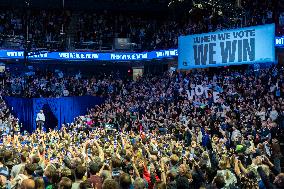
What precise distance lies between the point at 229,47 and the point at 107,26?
13369 millimetres

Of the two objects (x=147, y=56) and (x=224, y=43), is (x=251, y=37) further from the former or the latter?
(x=147, y=56)

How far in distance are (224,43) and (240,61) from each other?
4.24 feet

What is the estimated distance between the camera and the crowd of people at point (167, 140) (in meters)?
6.80

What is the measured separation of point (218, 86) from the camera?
2305 cm

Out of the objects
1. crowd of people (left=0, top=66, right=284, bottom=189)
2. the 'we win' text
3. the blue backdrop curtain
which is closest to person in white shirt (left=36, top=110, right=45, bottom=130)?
the blue backdrop curtain

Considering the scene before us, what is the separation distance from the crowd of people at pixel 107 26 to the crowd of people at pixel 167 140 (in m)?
2.96

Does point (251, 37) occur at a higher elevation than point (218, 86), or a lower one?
higher

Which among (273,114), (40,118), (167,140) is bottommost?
(167,140)

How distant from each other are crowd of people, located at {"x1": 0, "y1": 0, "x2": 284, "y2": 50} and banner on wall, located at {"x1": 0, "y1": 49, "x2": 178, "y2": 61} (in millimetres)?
543

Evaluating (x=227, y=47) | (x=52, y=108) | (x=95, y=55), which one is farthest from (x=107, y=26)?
(x=227, y=47)

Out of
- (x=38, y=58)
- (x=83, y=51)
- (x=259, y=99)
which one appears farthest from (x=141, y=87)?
(x=259, y=99)

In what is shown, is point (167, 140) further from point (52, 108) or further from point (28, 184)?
point (28, 184)

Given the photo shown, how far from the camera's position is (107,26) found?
3478cm

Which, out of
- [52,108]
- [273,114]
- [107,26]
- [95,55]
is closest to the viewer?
[273,114]
